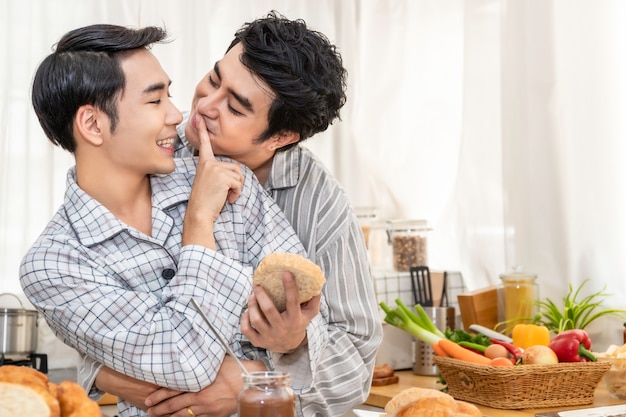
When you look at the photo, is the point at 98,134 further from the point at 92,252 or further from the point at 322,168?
the point at 322,168

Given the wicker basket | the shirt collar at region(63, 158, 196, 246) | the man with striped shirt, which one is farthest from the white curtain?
the shirt collar at region(63, 158, 196, 246)

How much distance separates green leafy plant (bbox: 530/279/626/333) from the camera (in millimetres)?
2791

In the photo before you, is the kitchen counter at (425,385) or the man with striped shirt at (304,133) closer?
the man with striped shirt at (304,133)

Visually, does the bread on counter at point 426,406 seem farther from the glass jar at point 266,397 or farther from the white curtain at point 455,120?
the white curtain at point 455,120

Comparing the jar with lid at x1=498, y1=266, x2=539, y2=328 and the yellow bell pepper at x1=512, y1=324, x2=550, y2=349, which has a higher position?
the jar with lid at x1=498, y1=266, x2=539, y2=328

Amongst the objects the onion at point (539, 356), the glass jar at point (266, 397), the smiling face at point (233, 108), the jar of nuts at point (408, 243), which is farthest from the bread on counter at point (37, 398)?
the jar of nuts at point (408, 243)

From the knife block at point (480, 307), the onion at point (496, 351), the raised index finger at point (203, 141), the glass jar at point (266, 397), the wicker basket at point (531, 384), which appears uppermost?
the raised index finger at point (203, 141)

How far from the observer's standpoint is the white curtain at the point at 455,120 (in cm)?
287

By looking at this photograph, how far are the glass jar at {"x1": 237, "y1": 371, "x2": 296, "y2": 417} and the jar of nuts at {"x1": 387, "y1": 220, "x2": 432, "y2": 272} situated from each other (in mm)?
2421

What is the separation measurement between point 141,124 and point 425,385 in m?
1.61

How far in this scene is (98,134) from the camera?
1.58 metres

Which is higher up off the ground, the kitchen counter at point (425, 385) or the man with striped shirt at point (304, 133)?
the man with striped shirt at point (304, 133)

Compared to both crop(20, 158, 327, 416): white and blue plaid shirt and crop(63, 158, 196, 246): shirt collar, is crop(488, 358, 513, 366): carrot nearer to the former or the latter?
crop(20, 158, 327, 416): white and blue plaid shirt

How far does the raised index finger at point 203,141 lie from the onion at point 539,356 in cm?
116
